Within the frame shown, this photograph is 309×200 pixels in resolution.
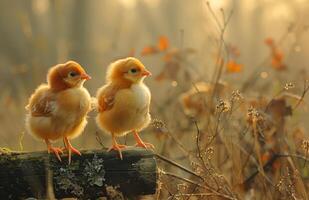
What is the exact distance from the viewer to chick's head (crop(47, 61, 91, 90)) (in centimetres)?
318

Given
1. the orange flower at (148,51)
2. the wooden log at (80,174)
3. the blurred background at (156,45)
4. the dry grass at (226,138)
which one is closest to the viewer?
the wooden log at (80,174)

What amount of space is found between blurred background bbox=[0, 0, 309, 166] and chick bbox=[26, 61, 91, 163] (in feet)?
6.51

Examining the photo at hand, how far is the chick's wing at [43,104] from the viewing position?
3154 millimetres

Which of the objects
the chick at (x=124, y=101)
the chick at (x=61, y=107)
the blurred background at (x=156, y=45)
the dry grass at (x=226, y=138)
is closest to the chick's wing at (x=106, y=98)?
the chick at (x=124, y=101)

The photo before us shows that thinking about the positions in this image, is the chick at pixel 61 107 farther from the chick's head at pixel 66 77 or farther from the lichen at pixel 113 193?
the lichen at pixel 113 193

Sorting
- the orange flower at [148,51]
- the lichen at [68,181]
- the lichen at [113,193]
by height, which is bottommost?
the lichen at [113,193]

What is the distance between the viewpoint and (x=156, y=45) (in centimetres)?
726

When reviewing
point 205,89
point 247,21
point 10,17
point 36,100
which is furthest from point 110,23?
point 36,100

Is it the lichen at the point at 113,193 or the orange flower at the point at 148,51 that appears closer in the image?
the lichen at the point at 113,193

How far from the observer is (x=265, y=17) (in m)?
9.21

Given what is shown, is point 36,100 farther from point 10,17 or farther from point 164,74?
point 10,17

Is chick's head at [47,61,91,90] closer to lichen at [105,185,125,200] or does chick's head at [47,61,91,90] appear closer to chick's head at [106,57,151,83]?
chick's head at [106,57,151,83]

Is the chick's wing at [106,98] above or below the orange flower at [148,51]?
below

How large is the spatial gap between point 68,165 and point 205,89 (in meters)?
2.11
